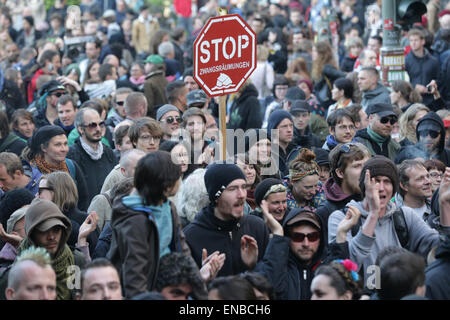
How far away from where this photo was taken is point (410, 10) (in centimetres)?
1109

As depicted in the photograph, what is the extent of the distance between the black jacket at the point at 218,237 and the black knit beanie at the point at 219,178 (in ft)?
0.50

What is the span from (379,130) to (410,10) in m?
2.10

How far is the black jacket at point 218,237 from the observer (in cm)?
625

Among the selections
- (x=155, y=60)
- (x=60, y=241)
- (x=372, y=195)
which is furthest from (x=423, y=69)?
(x=60, y=241)

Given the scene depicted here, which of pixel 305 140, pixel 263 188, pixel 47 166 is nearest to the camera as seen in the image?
pixel 263 188

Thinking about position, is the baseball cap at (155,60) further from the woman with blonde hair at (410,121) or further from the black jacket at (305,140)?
the woman with blonde hair at (410,121)

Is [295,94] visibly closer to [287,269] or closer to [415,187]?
[415,187]


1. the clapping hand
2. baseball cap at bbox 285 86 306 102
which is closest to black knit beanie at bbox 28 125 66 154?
the clapping hand

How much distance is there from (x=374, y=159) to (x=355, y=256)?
821mm

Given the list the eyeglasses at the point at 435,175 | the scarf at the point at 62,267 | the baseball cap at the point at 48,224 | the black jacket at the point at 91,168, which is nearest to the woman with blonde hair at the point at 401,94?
the eyeglasses at the point at 435,175

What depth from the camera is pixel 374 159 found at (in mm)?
6652
